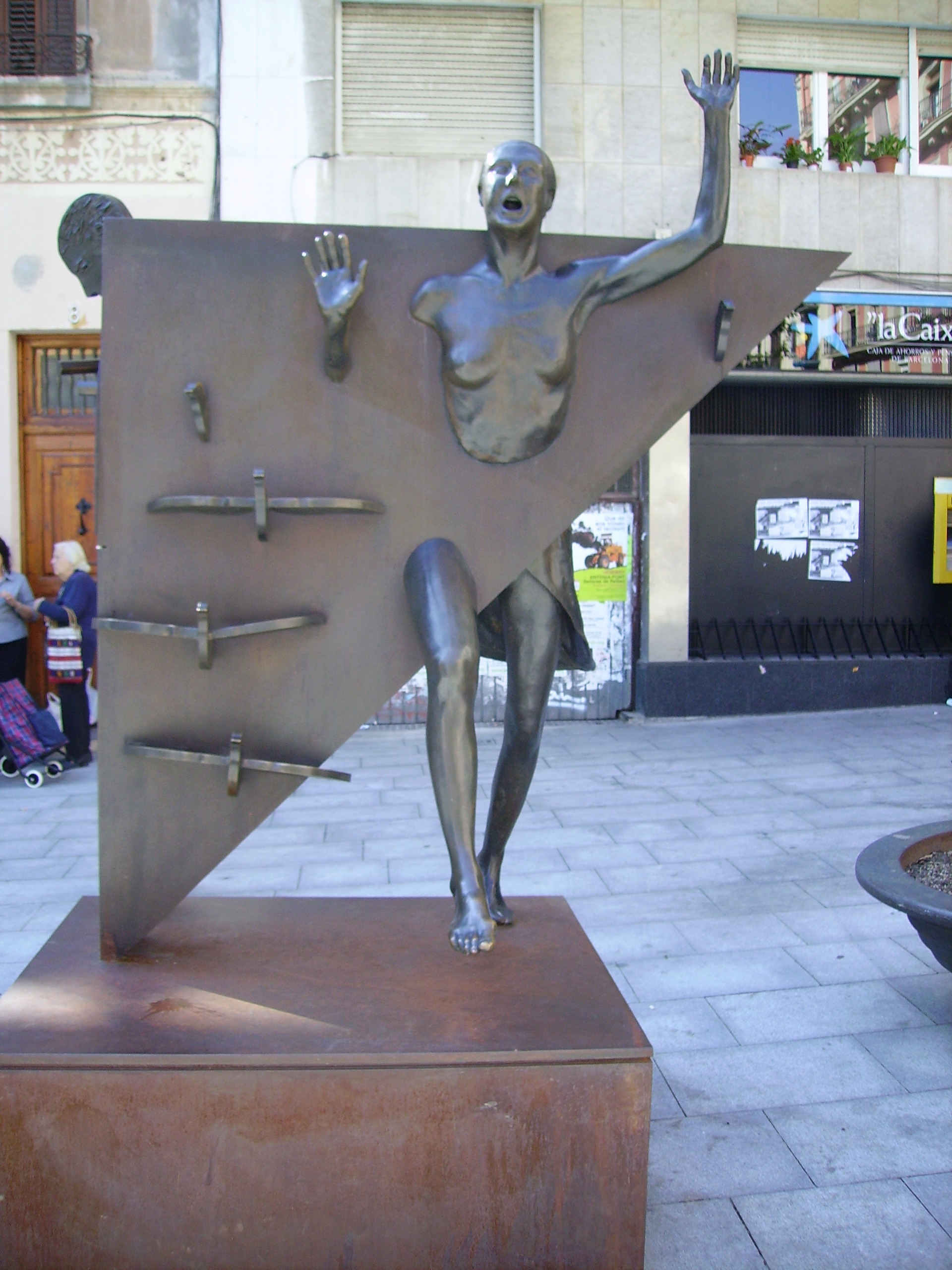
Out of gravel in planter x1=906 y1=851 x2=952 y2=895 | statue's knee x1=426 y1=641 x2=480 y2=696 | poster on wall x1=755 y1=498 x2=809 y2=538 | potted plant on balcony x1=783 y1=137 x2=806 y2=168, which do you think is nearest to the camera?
statue's knee x1=426 y1=641 x2=480 y2=696

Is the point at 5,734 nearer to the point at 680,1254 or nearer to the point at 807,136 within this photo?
the point at 680,1254

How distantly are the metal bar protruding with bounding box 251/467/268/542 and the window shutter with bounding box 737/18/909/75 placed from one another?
8.14m

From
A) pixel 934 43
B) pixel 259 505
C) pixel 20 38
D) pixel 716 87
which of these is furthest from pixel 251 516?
pixel 934 43

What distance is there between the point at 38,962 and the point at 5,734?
4935 millimetres

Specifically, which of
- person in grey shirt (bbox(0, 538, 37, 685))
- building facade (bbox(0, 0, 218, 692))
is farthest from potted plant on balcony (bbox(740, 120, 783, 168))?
person in grey shirt (bbox(0, 538, 37, 685))

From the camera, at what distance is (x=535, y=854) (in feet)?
18.0

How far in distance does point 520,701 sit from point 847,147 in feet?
26.5

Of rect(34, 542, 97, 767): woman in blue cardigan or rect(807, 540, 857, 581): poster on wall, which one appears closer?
rect(34, 542, 97, 767): woman in blue cardigan

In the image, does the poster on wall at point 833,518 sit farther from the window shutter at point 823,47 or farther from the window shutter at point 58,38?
the window shutter at point 58,38

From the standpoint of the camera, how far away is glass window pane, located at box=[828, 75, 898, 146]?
937cm

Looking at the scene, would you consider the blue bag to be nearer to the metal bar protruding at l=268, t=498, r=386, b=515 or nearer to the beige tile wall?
the beige tile wall

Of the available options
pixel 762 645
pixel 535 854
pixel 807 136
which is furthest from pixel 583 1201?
pixel 807 136

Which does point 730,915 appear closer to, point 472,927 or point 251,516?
point 472,927

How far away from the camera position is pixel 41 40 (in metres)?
8.52
